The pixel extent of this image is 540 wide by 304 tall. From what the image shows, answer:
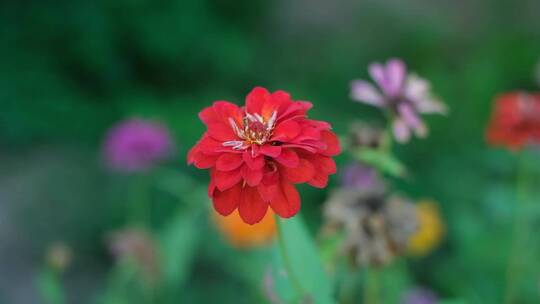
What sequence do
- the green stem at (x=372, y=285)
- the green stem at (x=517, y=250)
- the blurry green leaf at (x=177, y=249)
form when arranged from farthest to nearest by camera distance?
1. the blurry green leaf at (x=177, y=249)
2. the green stem at (x=517, y=250)
3. the green stem at (x=372, y=285)

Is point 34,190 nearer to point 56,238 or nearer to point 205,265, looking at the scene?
point 56,238

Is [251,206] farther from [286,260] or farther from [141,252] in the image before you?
[141,252]

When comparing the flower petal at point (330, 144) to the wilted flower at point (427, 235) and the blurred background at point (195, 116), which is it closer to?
the blurred background at point (195, 116)

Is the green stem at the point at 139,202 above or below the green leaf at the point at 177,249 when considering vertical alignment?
above

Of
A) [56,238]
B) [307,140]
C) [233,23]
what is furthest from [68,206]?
[307,140]

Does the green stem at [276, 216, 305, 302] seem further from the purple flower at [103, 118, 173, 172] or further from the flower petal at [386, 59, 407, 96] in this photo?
the purple flower at [103, 118, 173, 172]

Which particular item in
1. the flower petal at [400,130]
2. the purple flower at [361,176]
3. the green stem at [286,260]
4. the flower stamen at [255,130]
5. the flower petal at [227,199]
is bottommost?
the green stem at [286,260]

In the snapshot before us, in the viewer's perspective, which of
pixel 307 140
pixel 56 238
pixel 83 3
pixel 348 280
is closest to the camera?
pixel 307 140

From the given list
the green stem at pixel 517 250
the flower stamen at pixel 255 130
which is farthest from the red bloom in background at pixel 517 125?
the flower stamen at pixel 255 130
